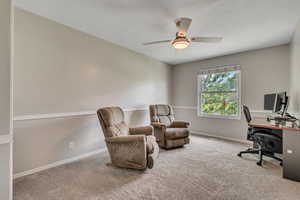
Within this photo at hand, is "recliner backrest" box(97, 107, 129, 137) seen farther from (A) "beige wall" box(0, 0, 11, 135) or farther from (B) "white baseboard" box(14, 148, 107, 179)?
(A) "beige wall" box(0, 0, 11, 135)

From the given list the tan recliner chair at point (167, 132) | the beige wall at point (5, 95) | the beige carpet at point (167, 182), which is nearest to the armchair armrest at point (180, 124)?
the tan recliner chair at point (167, 132)

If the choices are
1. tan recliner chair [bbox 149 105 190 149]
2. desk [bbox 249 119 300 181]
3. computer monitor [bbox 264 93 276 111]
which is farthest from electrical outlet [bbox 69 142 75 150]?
computer monitor [bbox 264 93 276 111]

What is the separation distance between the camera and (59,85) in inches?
107

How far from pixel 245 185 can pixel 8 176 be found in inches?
106

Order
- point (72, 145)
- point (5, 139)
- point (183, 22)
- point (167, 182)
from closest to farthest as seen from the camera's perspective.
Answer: point (5, 139), point (167, 182), point (183, 22), point (72, 145)

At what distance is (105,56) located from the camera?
3.48m

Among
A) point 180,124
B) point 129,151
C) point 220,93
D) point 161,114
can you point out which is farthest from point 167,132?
point 220,93

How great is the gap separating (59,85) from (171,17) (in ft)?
7.33

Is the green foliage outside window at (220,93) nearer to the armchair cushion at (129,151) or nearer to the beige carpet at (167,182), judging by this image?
the beige carpet at (167,182)

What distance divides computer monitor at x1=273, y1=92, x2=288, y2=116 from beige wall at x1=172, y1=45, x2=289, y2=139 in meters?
0.91

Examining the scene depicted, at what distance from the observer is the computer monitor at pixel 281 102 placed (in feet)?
9.62

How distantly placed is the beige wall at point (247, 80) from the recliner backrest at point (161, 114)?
1.31m

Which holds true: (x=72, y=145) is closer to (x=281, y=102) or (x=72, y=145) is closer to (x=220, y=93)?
(x=281, y=102)

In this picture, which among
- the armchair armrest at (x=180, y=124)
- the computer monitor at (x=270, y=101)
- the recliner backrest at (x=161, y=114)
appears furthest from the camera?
the recliner backrest at (x=161, y=114)
